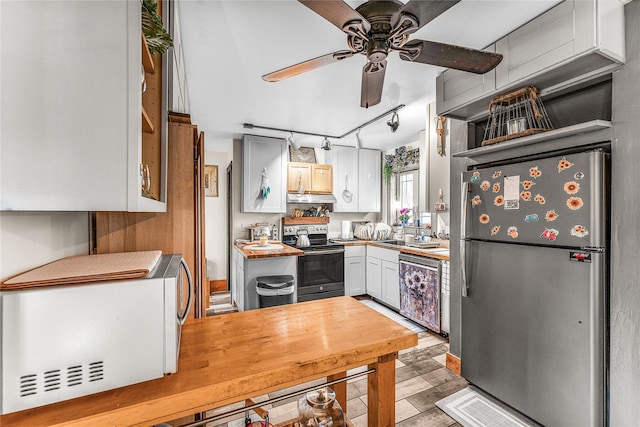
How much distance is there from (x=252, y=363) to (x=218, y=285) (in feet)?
14.3

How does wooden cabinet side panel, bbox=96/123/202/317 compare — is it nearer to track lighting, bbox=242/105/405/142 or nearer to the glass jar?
the glass jar

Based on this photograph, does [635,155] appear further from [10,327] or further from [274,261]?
[274,261]

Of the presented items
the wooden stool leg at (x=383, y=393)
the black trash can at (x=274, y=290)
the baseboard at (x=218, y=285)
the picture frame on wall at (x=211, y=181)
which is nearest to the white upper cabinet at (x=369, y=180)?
the black trash can at (x=274, y=290)

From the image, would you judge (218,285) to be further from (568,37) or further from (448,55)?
(568,37)

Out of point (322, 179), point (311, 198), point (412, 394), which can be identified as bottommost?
point (412, 394)

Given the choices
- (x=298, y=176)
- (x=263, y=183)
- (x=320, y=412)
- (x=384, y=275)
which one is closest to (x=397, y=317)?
(x=384, y=275)

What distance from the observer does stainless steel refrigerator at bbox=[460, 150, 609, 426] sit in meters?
1.53

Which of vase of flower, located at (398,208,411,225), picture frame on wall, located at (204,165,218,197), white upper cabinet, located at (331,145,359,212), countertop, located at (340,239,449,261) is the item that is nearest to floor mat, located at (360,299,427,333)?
countertop, located at (340,239,449,261)

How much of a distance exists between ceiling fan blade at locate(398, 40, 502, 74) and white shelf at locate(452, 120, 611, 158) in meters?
0.53

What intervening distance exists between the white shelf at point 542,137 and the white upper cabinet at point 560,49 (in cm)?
32

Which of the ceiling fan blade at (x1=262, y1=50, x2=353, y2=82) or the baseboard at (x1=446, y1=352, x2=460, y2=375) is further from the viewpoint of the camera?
the baseboard at (x1=446, y1=352, x2=460, y2=375)

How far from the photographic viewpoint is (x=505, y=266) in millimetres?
1942

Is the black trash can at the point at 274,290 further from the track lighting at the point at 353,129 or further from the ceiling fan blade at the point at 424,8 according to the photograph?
the ceiling fan blade at the point at 424,8

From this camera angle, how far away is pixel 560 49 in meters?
1.57
